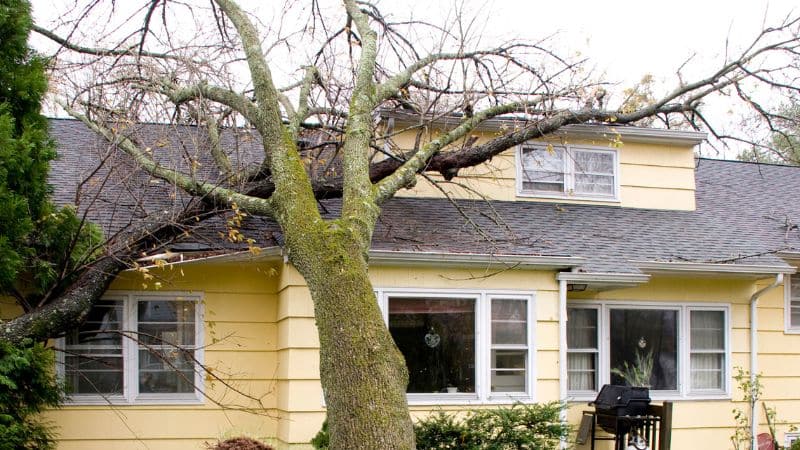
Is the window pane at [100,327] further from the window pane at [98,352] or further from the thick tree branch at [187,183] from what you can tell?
the thick tree branch at [187,183]

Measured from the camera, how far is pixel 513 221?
1230 centimetres

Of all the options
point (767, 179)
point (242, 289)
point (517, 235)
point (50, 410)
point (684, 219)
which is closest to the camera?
point (50, 410)

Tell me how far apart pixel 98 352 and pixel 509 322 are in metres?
4.99

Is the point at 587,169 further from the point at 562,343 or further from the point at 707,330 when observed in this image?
the point at 562,343

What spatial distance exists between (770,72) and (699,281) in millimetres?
3765

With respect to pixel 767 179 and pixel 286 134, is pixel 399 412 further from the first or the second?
pixel 767 179

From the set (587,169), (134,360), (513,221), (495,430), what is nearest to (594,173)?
(587,169)

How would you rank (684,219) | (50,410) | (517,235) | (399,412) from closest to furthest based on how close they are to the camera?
(399,412) → (50,410) → (517,235) → (684,219)

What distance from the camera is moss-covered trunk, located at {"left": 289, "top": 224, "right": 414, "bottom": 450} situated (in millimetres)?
6246

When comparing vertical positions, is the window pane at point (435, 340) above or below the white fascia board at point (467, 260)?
below

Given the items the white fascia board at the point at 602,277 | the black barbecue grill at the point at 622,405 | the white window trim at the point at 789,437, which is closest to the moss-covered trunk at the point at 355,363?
the white fascia board at the point at 602,277

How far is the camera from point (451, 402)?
10.5 metres

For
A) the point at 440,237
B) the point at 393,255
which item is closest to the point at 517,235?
the point at 440,237

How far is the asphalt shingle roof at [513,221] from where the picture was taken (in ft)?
34.9
